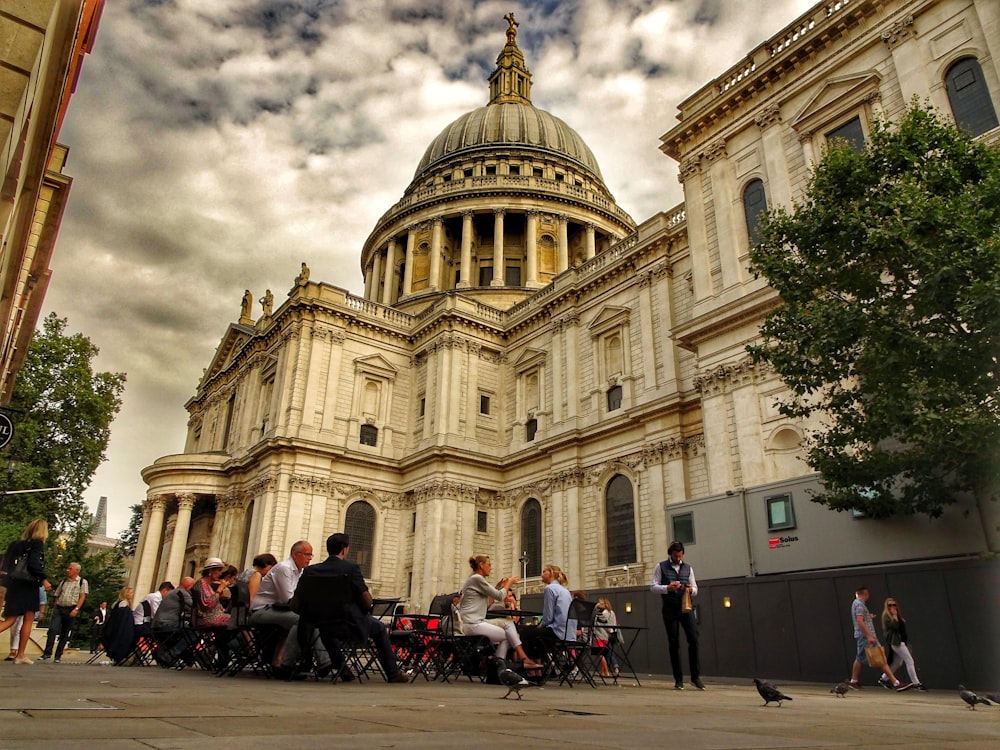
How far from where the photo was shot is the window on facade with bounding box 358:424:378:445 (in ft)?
114

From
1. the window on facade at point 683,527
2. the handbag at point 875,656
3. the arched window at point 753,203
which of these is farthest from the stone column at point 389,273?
the handbag at point 875,656

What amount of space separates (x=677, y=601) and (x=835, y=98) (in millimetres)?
16728

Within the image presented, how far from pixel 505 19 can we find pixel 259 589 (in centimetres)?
7263

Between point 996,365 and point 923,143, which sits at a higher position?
point 923,143

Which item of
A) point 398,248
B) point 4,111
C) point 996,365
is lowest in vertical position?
point 4,111

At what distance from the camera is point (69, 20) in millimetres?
6254

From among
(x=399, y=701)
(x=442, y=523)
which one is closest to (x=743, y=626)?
(x=399, y=701)

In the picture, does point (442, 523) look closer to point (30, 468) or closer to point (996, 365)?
point (30, 468)

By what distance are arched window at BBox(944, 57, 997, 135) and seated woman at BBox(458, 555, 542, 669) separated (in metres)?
16.1

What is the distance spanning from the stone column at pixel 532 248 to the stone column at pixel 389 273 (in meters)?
9.93

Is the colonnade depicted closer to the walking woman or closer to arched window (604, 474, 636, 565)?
arched window (604, 474, 636, 565)

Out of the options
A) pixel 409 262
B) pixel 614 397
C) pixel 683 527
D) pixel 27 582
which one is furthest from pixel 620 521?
pixel 409 262

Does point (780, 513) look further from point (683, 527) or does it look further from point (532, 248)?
point (532, 248)

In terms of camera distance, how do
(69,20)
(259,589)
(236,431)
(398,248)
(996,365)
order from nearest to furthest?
(69,20) < (259,589) < (996,365) < (236,431) < (398,248)
